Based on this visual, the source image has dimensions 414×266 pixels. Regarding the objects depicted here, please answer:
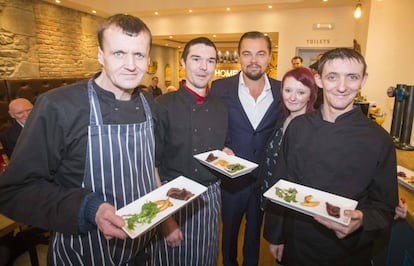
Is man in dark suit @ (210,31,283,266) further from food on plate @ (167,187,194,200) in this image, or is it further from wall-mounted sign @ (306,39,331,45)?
wall-mounted sign @ (306,39,331,45)

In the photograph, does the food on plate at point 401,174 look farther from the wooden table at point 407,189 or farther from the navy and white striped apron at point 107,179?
the navy and white striped apron at point 107,179

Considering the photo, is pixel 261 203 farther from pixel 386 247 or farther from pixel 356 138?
pixel 356 138

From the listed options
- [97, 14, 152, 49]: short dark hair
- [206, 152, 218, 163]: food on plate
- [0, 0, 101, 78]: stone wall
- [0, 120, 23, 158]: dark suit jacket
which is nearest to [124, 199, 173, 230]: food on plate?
[206, 152, 218, 163]: food on plate

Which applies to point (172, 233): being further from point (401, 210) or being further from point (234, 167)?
point (401, 210)

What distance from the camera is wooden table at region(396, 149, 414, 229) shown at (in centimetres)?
139

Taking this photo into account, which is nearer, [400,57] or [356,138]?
Result: [356,138]

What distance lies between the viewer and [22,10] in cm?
563

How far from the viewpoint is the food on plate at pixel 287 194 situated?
1332mm

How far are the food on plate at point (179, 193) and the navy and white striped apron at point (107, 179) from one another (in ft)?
0.54

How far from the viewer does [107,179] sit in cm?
124

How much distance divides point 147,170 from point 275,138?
3.84 ft

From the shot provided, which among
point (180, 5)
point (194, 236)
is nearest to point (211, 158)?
point (194, 236)

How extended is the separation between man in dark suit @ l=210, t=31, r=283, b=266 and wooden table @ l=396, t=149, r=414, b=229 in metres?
1.05

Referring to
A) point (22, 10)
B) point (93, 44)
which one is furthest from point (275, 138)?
point (93, 44)
